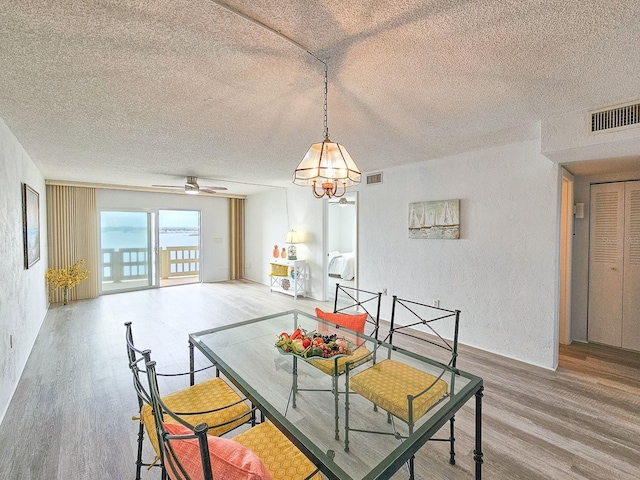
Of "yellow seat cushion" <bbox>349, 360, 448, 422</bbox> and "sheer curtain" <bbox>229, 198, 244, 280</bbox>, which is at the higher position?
"sheer curtain" <bbox>229, 198, 244, 280</bbox>

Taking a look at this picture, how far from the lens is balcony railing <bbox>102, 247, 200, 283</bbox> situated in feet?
21.4

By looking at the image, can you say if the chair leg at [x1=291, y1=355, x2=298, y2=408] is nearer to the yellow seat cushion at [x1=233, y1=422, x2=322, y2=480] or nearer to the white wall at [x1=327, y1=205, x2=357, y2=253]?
the yellow seat cushion at [x1=233, y1=422, x2=322, y2=480]

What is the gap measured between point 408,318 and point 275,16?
12.9ft

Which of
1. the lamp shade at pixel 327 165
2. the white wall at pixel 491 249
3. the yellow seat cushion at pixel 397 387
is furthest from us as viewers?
the white wall at pixel 491 249

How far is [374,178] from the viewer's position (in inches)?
183

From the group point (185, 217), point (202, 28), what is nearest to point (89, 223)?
point (185, 217)

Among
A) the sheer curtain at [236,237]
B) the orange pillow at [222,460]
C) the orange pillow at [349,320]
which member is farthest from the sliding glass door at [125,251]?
the orange pillow at [222,460]

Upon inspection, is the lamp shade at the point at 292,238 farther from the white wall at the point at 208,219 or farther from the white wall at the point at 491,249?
the white wall at the point at 208,219

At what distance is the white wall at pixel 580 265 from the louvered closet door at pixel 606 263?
5cm

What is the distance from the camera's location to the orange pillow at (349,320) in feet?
8.39

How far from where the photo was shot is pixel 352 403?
5.31 ft

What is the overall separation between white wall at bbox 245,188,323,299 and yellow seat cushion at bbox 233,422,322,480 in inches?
177

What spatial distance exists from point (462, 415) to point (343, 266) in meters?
5.20

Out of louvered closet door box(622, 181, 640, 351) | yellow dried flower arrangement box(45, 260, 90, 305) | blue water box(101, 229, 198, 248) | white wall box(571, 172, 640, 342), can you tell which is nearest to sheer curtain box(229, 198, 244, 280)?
blue water box(101, 229, 198, 248)
